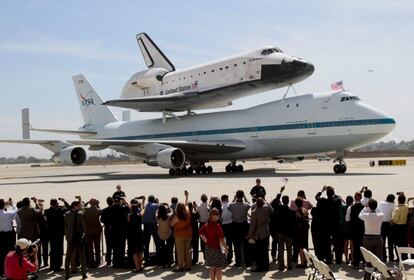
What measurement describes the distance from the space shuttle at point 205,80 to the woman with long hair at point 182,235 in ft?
85.0

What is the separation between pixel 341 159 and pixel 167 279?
78.6 ft

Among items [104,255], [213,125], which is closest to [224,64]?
[213,125]

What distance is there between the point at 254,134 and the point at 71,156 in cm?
1227

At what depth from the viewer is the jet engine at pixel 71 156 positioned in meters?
34.0

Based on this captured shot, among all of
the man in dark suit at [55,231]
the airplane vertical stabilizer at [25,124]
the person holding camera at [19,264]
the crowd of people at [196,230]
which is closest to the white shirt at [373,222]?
the crowd of people at [196,230]

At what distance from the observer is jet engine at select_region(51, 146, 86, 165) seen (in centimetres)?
3400

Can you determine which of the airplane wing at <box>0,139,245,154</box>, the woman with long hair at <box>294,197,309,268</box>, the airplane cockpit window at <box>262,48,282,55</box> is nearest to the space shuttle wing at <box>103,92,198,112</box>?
the airplane wing at <box>0,139,245,154</box>

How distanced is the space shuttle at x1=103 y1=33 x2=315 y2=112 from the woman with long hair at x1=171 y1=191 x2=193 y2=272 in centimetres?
2590

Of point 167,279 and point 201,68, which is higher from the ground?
point 201,68

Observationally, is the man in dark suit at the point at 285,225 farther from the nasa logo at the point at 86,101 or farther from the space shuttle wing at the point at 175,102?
the nasa logo at the point at 86,101

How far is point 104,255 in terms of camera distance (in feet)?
37.4

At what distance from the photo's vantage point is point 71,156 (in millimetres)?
34000

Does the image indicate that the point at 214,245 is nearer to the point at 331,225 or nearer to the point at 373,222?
the point at 331,225

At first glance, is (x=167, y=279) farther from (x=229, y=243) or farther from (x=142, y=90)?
(x=142, y=90)
